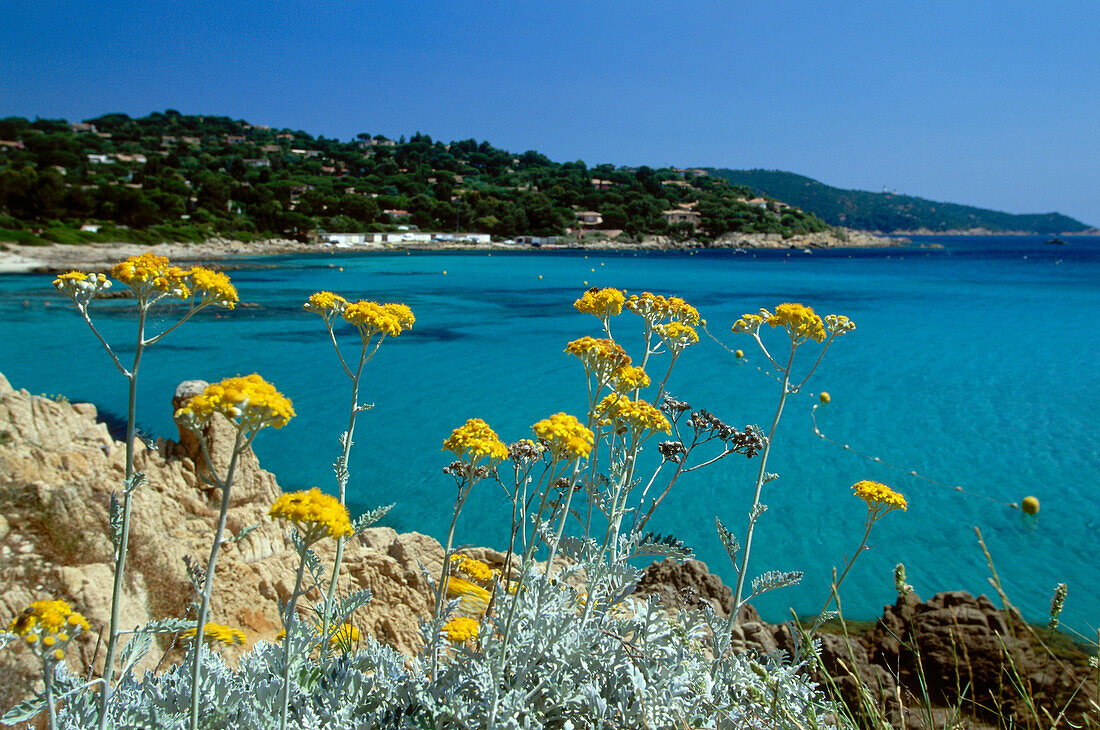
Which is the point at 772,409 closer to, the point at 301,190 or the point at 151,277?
the point at 151,277

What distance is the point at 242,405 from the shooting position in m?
1.82

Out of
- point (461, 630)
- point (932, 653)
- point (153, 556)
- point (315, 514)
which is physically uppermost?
point (315, 514)

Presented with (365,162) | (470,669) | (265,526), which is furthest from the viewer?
(365,162)

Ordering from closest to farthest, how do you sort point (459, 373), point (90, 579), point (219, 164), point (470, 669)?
1. point (470, 669)
2. point (90, 579)
3. point (459, 373)
4. point (219, 164)

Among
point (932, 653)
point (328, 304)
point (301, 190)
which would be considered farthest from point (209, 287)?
point (301, 190)

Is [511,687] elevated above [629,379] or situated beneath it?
situated beneath

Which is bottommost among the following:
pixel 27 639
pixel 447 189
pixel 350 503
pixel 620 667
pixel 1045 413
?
pixel 350 503

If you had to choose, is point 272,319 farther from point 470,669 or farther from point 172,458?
point 470,669

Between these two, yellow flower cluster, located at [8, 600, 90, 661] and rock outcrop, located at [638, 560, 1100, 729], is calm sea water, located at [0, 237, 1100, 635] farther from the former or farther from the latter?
yellow flower cluster, located at [8, 600, 90, 661]

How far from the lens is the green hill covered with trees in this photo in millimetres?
58562

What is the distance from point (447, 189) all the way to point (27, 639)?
404ft

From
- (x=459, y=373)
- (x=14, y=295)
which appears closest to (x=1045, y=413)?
(x=459, y=373)

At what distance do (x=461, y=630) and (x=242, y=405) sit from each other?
213cm

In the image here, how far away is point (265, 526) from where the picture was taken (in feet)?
19.8
